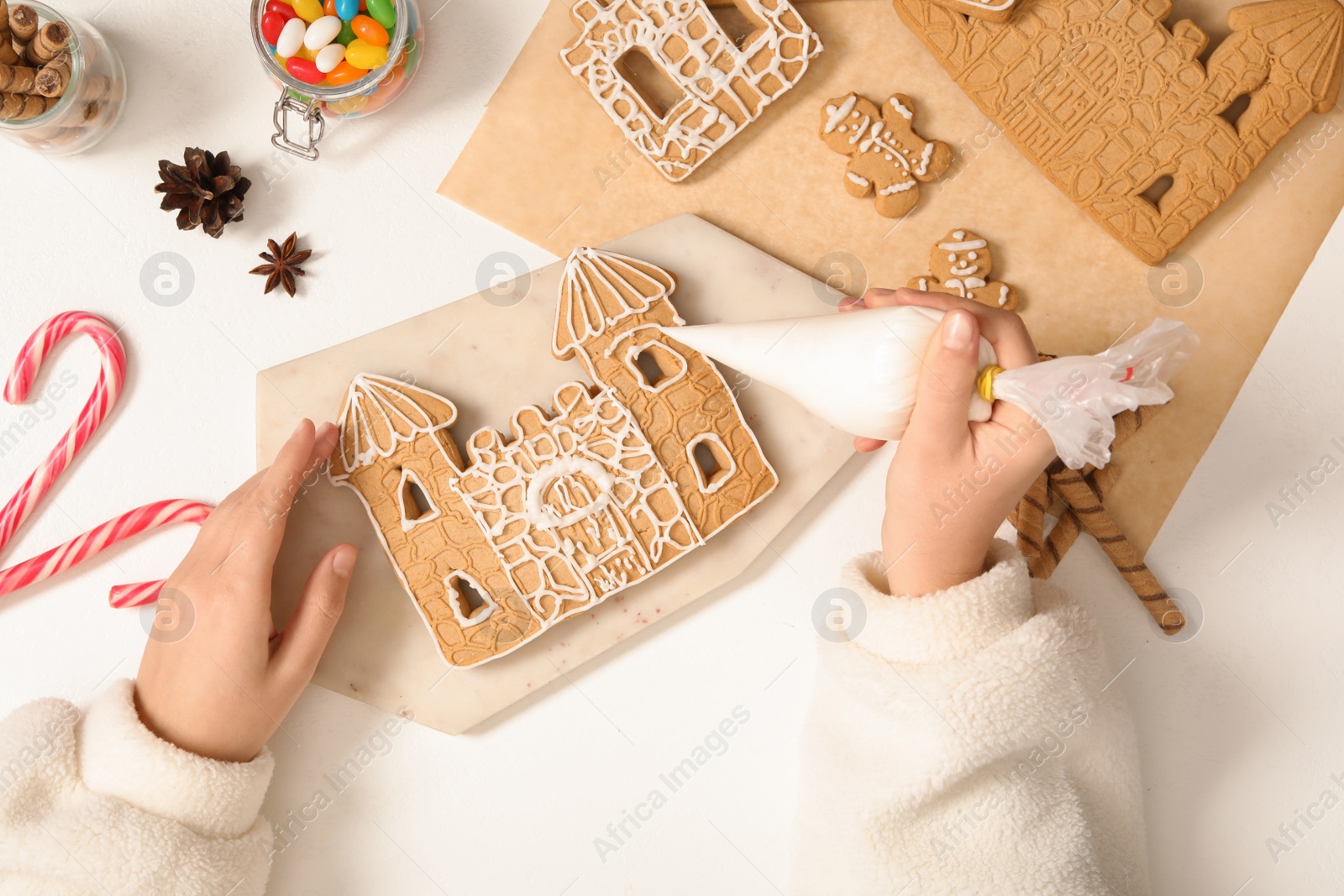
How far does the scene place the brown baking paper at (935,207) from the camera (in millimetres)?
1395

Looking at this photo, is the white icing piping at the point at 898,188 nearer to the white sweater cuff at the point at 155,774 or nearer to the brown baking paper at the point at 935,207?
the brown baking paper at the point at 935,207

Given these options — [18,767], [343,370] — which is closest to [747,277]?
[343,370]

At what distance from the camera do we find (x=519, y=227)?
144 cm

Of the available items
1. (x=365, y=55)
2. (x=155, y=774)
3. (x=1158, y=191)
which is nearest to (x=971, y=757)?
(x=1158, y=191)

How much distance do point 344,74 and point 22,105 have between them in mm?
453

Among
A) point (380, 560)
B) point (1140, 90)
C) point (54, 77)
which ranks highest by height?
point (1140, 90)

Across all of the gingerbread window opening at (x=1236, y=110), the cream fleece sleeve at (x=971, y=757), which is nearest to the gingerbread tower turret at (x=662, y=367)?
the cream fleece sleeve at (x=971, y=757)

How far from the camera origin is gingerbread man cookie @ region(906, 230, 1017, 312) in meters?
1.37

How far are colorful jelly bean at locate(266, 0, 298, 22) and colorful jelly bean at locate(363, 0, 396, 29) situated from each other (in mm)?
21

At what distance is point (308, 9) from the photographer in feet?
4.31

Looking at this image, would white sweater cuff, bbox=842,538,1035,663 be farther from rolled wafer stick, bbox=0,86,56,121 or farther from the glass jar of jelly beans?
rolled wafer stick, bbox=0,86,56,121

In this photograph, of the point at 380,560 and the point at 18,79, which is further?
the point at 380,560

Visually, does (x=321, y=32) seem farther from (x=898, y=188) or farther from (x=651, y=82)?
(x=898, y=188)

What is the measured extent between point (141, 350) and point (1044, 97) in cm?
150
